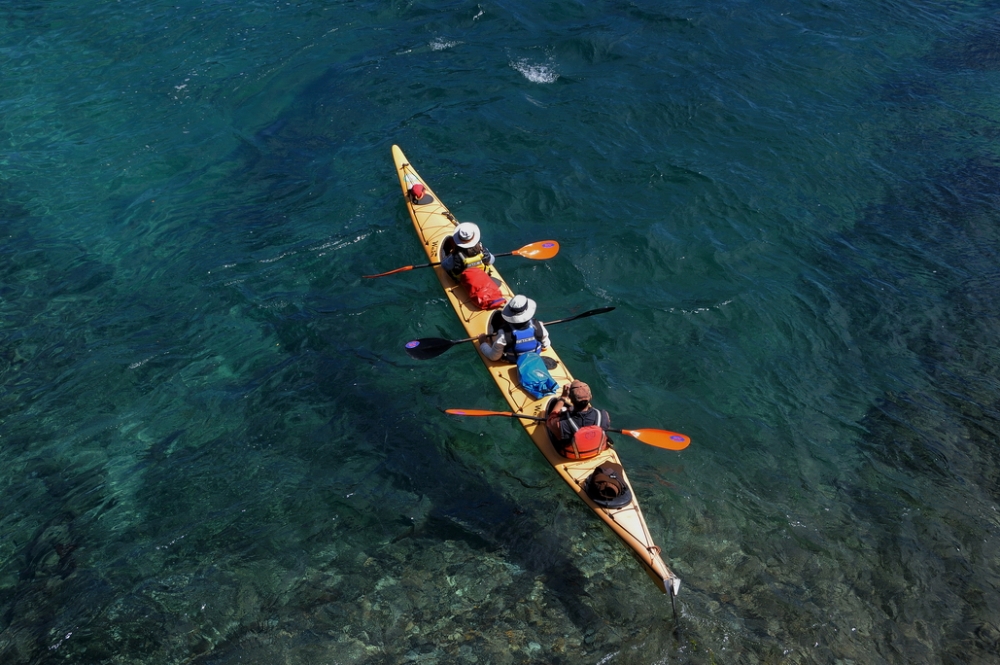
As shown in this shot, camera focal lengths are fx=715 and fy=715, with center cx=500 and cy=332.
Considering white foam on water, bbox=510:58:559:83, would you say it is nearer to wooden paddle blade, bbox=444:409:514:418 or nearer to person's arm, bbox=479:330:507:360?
person's arm, bbox=479:330:507:360

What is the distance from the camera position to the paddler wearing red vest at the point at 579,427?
373 inches

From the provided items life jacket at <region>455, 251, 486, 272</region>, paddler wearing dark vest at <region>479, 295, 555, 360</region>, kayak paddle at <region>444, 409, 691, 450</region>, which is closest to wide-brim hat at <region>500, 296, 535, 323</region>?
paddler wearing dark vest at <region>479, 295, 555, 360</region>

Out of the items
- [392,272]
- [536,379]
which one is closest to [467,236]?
[392,272]

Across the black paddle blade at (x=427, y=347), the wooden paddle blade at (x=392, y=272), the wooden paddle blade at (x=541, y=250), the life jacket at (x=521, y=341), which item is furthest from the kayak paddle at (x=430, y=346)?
the wooden paddle blade at (x=541, y=250)

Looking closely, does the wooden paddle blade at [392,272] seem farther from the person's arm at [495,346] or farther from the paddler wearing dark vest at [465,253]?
the person's arm at [495,346]

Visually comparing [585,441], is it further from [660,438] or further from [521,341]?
[521,341]

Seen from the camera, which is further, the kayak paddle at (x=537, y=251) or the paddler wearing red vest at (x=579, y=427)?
the kayak paddle at (x=537, y=251)

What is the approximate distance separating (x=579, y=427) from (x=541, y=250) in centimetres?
425

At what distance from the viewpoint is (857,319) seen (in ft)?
40.4

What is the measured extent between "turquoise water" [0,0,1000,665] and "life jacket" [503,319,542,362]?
750 millimetres

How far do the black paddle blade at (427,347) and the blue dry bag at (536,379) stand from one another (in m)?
1.24

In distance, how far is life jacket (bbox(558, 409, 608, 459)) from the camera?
9.53m

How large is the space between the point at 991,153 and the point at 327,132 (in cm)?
1448

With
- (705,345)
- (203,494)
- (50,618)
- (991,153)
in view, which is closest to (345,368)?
(203,494)
